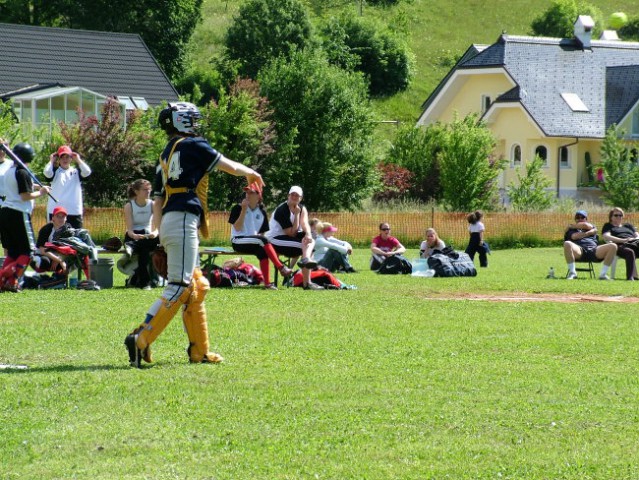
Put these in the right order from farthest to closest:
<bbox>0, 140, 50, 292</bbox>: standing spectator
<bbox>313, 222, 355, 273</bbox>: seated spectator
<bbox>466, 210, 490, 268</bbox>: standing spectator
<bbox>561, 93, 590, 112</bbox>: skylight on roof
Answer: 1. <bbox>561, 93, 590, 112</bbox>: skylight on roof
2. <bbox>466, 210, 490, 268</bbox>: standing spectator
3. <bbox>313, 222, 355, 273</bbox>: seated spectator
4. <bbox>0, 140, 50, 292</bbox>: standing spectator

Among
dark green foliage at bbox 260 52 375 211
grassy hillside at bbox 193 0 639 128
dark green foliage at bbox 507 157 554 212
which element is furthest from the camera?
grassy hillside at bbox 193 0 639 128

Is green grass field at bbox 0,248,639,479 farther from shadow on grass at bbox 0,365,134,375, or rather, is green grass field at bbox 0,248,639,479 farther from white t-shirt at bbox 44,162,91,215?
white t-shirt at bbox 44,162,91,215

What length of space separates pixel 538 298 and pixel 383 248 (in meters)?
6.54

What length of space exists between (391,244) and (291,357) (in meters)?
13.7

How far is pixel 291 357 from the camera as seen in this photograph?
10.1m

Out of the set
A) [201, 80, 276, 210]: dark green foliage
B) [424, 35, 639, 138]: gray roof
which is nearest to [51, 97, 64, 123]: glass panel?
[201, 80, 276, 210]: dark green foliage

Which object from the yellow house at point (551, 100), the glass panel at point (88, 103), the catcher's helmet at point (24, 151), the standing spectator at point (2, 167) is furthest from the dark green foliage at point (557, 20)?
the standing spectator at point (2, 167)

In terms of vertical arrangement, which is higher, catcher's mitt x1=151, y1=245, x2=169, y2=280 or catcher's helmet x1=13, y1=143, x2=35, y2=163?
catcher's helmet x1=13, y1=143, x2=35, y2=163

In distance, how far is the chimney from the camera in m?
61.2

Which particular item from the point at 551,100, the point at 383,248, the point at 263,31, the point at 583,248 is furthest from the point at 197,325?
the point at 263,31

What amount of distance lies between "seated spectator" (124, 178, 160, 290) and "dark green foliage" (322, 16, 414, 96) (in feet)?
198

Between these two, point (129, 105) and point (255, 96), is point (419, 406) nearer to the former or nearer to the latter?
point (255, 96)

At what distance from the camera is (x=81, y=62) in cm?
6078

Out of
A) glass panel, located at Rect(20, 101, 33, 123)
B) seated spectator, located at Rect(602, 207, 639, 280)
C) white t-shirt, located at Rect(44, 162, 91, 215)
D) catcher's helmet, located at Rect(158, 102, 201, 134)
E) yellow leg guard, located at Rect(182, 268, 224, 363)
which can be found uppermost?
glass panel, located at Rect(20, 101, 33, 123)
